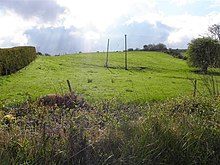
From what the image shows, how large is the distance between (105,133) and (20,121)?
1.57 m

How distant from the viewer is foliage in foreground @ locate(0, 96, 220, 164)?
13.5 ft

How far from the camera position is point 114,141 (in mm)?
4395

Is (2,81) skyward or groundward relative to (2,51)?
groundward

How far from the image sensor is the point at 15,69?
27.5m

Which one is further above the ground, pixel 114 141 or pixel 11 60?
pixel 11 60

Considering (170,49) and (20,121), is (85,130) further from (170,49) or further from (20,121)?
(170,49)

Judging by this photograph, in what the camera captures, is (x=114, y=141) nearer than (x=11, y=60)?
Yes

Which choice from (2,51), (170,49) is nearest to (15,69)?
(2,51)

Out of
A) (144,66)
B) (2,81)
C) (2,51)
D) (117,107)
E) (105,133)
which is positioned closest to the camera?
(105,133)

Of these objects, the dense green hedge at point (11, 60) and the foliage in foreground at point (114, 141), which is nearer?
the foliage in foreground at point (114, 141)

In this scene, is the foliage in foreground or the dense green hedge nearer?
the foliage in foreground

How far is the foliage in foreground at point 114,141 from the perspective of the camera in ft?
13.5

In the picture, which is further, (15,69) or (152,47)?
(152,47)

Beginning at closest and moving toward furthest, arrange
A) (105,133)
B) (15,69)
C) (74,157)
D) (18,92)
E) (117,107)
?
(74,157), (105,133), (117,107), (18,92), (15,69)
